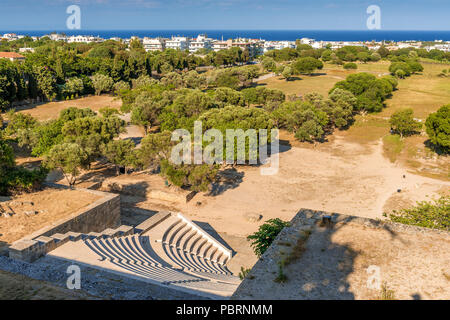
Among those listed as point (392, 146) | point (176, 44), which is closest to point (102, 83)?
point (392, 146)

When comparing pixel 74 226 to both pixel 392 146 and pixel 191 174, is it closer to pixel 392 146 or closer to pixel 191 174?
pixel 191 174

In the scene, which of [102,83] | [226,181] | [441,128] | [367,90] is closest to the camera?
[226,181]

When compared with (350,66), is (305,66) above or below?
below

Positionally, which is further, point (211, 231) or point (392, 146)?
point (392, 146)

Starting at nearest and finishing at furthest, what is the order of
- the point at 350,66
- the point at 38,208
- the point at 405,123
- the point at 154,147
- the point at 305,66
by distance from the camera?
the point at 38,208, the point at 154,147, the point at 405,123, the point at 305,66, the point at 350,66

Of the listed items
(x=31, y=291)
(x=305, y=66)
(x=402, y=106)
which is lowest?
(x=31, y=291)

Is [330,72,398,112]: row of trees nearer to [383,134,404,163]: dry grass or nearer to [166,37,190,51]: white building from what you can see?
[383,134,404,163]: dry grass
